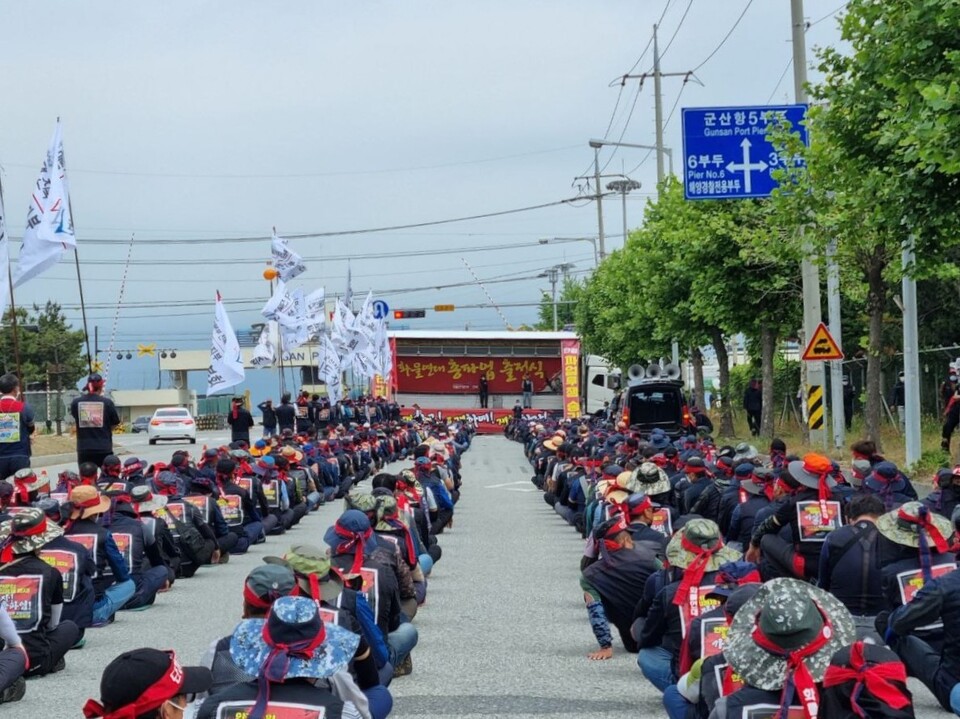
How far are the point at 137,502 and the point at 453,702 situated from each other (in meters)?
5.69

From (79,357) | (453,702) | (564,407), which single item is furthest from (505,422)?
(453,702)

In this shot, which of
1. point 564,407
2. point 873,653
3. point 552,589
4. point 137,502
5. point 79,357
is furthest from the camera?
point 79,357

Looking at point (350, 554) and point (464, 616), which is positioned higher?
point (350, 554)

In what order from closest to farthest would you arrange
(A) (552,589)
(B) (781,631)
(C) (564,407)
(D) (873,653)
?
(B) (781,631), (D) (873,653), (A) (552,589), (C) (564,407)

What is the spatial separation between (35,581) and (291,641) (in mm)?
5514

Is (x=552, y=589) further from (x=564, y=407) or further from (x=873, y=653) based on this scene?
(x=564, y=407)

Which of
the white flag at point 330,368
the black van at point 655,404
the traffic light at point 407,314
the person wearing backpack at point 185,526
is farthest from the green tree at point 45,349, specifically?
the person wearing backpack at point 185,526

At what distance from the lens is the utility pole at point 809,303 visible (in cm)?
2691

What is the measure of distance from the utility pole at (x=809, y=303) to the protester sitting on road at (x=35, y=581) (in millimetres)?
18689

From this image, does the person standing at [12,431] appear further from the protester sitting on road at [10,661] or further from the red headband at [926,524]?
the red headband at [926,524]

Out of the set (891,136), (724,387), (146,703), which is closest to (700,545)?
(146,703)

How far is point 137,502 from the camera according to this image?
1430cm

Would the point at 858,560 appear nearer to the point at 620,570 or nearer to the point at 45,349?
the point at 620,570

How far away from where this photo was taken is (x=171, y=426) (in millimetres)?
59406
